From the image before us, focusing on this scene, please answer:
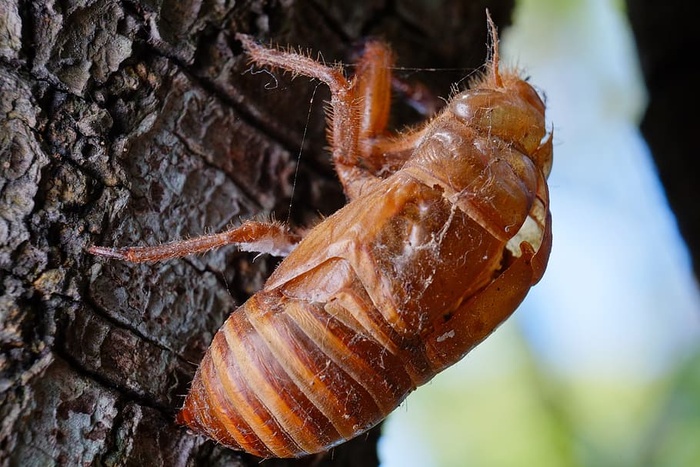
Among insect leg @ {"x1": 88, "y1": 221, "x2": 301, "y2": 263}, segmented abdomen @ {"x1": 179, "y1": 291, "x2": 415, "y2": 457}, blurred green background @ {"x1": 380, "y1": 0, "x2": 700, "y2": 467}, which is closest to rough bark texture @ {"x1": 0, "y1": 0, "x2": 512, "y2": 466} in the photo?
insect leg @ {"x1": 88, "y1": 221, "x2": 301, "y2": 263}

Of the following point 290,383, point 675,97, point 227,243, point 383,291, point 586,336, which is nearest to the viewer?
point 290,383

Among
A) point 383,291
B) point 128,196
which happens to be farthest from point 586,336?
point 128,196

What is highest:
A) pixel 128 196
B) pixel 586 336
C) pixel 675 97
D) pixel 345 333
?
pixel 128 196

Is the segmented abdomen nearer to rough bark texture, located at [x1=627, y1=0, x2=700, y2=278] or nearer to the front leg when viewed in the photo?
the front leg

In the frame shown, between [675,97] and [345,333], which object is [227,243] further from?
[675,97]

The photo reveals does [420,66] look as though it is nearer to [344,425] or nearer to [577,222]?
[577,222]

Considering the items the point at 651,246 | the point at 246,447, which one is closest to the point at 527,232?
the point at 246,447

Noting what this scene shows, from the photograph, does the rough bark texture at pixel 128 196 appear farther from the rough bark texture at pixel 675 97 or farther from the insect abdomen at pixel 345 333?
the rough bark texture at pixel 675 97
